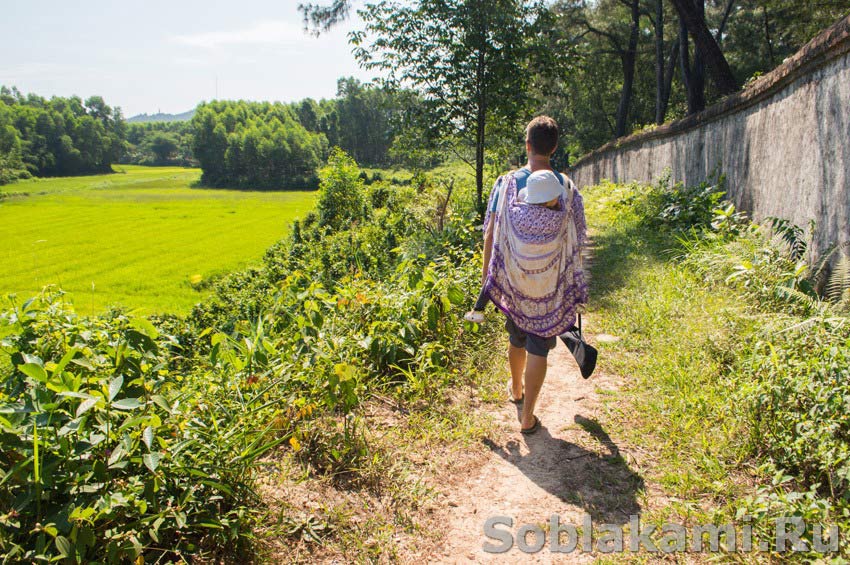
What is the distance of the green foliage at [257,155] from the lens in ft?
243

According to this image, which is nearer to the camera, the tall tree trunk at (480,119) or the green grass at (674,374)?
the green grass at (674,374)

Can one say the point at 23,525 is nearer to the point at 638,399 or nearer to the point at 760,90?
the point at 638,399

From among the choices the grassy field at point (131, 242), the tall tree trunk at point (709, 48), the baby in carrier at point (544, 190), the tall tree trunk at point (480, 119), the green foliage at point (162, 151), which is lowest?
the grassy field at point (131, 242)

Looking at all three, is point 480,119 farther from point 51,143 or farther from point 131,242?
point 51,143

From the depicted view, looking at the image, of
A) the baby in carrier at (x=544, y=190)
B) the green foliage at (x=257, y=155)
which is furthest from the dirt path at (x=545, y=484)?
the green foliage at (x=257, y=155)

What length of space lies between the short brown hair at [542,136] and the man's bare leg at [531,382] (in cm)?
122

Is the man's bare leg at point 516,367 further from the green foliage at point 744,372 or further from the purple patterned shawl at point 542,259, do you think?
the green foliage at point 744,372

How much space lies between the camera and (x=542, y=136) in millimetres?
2906

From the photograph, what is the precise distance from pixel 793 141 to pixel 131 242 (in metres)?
32.4

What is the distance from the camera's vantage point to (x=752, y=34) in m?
25.1

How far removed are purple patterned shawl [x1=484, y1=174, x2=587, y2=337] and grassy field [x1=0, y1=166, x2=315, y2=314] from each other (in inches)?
198

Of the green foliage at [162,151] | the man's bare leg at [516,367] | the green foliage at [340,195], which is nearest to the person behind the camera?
the man's bare leg at [516,367]

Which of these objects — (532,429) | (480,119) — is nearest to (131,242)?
(480,119)

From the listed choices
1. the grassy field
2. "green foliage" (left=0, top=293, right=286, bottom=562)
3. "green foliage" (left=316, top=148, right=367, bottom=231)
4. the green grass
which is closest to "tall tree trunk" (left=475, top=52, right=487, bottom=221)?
the green grass
